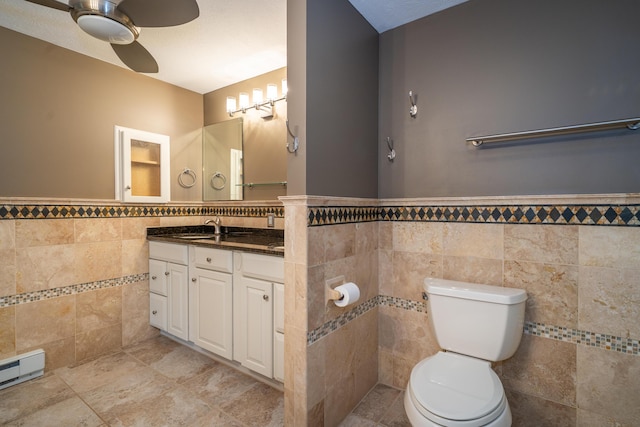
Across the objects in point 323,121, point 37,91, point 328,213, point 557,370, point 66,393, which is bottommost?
point 66,393

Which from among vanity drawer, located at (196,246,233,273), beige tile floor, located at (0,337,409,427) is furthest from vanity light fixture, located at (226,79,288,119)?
beige tile floor, located at (0,337,409,427)

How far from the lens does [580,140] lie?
1431mm

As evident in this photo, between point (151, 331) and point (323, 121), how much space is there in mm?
2392

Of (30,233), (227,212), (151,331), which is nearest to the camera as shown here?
(30,233)

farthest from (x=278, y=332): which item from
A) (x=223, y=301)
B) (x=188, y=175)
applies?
(x=188, y=175)

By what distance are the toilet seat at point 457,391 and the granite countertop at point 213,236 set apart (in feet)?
4.01

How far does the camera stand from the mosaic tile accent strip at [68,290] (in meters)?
1.97

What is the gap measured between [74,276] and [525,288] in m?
2.95

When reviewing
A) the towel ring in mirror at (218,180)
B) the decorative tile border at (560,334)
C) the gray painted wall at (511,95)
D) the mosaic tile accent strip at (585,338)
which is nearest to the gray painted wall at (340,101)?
the gray painted wall at (511,95)

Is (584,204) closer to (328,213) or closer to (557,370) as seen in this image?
(557,370)

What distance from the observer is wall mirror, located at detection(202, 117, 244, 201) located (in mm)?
2771

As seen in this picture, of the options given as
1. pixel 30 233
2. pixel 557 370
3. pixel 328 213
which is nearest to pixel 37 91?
pixel 30 233

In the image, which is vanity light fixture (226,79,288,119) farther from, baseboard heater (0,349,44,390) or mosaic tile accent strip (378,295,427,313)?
baseboard heater (0,349,44,390)

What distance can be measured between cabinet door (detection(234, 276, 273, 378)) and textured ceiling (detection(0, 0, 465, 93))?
163 centimetres
